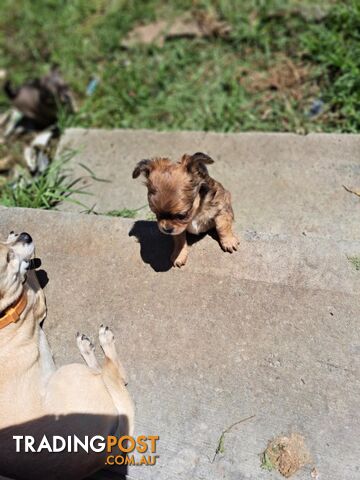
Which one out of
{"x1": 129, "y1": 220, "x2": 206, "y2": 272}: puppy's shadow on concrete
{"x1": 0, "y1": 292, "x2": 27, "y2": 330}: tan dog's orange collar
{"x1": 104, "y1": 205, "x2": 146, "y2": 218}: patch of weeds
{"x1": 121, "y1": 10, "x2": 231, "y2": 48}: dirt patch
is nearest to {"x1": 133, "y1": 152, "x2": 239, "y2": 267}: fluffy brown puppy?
{"x1": 129, "y1": 220, "x2": 206, "y2": 272}: puppy's shadow on concrete

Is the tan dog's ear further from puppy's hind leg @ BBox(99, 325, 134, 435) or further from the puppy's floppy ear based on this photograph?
puppy's hind leg @ BBox(99, 325, 134, 435)

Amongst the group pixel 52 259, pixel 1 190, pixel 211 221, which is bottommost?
pixel 1 190

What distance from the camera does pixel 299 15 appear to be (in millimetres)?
6449

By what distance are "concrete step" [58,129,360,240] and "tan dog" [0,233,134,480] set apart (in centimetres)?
152

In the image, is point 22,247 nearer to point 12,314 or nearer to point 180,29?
point 12,314

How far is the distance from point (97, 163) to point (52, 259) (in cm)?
170

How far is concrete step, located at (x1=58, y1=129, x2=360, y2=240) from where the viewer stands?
4340mm

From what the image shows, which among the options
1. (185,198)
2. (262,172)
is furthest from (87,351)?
(262,172)

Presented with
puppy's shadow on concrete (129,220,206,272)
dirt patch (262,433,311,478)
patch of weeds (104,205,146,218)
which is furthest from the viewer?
patch of weeds (104,205,146,218)

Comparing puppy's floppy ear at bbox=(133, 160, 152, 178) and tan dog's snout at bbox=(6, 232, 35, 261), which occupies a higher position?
puppy's floppy ear at bbox=(133, 160, 152, 178)

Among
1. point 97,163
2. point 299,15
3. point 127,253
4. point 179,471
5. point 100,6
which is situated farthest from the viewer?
point 100,6

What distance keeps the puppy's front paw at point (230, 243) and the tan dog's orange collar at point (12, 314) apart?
5.17 feet

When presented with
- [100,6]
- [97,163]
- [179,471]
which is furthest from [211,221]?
[100,6]

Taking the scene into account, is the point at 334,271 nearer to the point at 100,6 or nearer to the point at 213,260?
the point at 213,260
